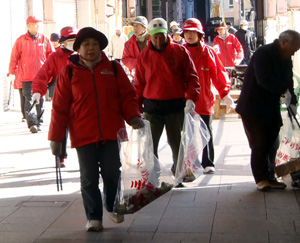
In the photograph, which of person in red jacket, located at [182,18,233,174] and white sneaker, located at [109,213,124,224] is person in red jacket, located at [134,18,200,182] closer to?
person in red jacket, located at [182,18,233,174]

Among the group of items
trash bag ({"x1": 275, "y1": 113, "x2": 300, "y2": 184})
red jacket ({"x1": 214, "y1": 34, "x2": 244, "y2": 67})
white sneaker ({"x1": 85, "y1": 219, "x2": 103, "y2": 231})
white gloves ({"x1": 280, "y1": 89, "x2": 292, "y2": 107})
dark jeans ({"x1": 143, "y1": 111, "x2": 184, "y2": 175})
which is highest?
red jacket ({"x1": 214, "y1": 34, "x2": 244, "y2": 67})

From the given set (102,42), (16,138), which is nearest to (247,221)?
(102,42)

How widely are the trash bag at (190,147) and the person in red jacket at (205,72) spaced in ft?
2.21

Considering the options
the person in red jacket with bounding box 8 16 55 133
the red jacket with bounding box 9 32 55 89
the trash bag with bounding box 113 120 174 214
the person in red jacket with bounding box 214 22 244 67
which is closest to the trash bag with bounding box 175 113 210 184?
the trash bag with bounding box 113 120 174 214

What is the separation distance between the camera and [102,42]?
604cm

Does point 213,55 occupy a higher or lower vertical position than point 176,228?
higher

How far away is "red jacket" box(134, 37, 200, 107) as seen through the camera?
7.50 m

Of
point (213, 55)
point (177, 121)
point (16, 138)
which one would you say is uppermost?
point (213, 55)

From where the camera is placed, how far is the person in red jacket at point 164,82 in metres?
7.49

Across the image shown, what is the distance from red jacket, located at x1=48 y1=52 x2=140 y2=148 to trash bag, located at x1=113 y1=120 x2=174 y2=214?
0.16 metres

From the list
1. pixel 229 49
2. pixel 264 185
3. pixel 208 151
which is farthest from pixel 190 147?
pixel 229 49

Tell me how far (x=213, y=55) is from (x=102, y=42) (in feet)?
9.24

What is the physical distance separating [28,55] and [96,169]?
747cm

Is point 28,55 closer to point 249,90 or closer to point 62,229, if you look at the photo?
point 249,90
